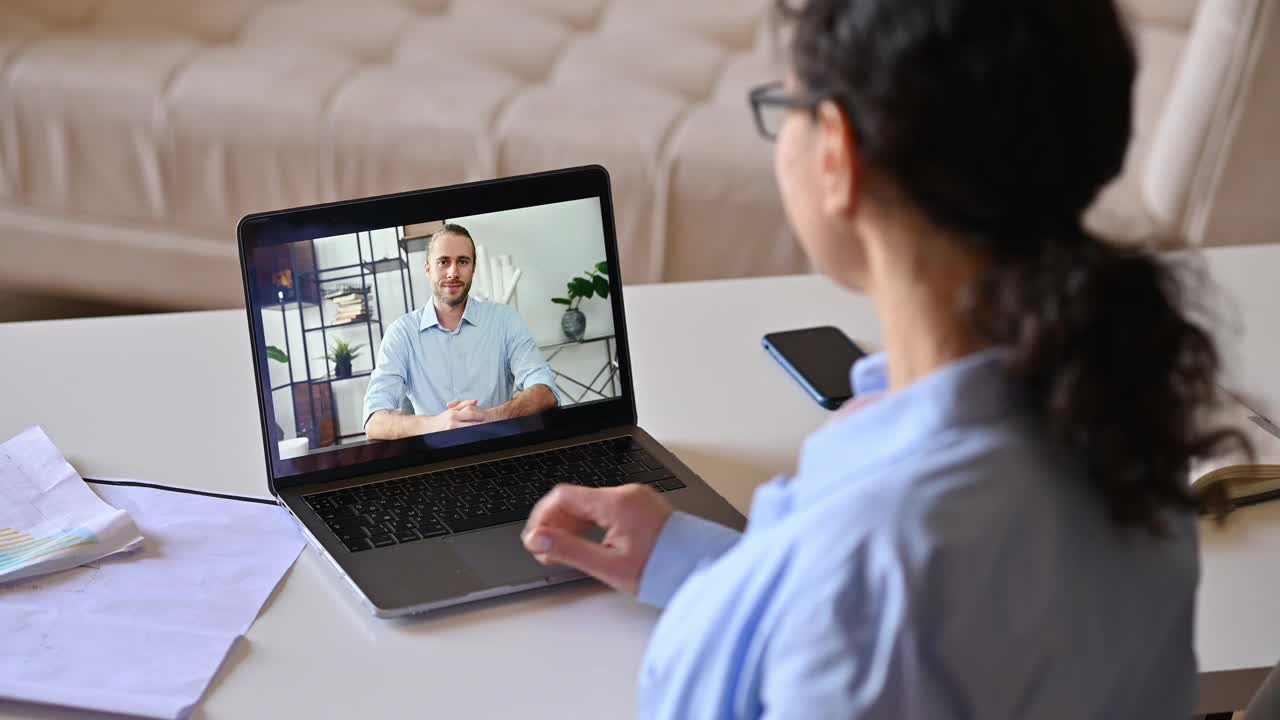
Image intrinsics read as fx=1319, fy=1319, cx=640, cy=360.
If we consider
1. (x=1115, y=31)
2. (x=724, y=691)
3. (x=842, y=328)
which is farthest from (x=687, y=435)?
(x=1115, y=31)

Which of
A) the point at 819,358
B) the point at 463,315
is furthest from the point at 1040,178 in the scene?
the point at 819,358

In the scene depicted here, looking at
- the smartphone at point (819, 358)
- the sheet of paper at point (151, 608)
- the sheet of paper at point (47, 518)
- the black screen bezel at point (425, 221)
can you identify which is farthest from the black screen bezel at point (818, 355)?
the sheet of paper at point (47, 518)

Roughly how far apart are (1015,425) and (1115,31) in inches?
6.9

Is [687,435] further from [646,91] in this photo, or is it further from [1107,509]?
[646,91]

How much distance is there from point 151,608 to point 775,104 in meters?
0.59

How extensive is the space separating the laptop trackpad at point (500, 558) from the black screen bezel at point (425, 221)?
0.39 ft

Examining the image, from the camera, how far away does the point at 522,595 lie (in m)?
0.97

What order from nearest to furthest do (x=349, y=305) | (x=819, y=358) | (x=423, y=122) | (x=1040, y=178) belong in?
(x=1040, y=178) → (x=349, y=305) → (x=819, y=358) → (x=423, y=122)

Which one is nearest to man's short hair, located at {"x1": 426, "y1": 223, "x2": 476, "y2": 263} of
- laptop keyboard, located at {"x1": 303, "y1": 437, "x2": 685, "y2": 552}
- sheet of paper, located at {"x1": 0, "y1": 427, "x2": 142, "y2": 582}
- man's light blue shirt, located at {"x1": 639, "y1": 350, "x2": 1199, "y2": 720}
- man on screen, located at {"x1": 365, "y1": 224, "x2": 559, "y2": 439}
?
man on screen, located at {"x1": 365, "y1": 224, "x2": 559, "y2": 439}

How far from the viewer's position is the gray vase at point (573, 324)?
113cm

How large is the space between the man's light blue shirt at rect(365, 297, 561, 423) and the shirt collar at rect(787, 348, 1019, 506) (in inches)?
19.2

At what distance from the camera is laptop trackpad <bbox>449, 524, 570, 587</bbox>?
965 mm

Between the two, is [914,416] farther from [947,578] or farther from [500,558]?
[500,558]

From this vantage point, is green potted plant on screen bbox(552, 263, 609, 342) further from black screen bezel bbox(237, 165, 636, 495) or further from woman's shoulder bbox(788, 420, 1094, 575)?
woman's shoulder bbox(788, 420, 1094, 575)
